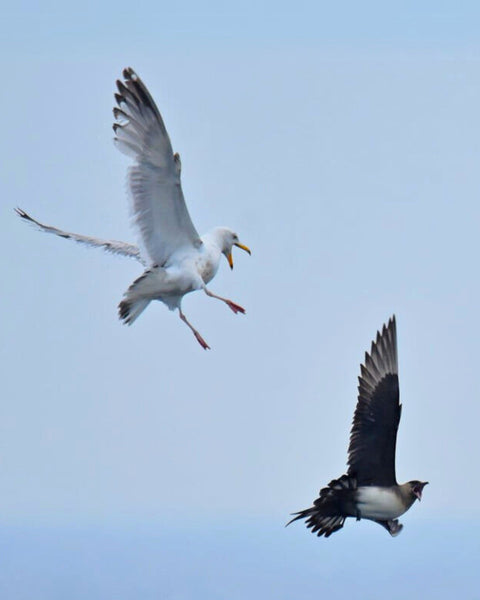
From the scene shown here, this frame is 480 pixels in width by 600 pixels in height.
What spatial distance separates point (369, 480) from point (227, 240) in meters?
3.51

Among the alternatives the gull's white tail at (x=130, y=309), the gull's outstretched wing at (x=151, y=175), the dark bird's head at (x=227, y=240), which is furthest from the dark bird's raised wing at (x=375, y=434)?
the gull's white tail at (x=130, y=309)

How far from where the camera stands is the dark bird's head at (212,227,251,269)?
61.2ft

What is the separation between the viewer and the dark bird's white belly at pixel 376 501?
19109mm

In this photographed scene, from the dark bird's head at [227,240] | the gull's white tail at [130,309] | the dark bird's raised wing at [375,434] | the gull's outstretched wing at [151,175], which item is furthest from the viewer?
the dark bird's raised wing at [375,434]

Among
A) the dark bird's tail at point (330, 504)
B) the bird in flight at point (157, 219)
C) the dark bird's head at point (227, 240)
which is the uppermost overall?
the dark bird's head at point (227, 240)

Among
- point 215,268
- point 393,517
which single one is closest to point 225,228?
point 215,268

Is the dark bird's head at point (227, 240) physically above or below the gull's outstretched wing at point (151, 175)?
above

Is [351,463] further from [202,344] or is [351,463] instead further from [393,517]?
[202,344]

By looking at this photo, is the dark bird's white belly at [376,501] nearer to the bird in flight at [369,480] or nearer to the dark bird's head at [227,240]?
the bird in flight at [369,480]

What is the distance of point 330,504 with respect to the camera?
1906 cm

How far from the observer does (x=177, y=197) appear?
56.8ft

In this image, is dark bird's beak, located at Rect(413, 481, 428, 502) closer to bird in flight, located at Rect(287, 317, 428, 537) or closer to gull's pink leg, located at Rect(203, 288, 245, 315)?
bird in flight, located at Rect(287, 317, 428, 537)

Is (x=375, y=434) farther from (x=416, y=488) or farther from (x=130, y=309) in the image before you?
(x=130, y=309)

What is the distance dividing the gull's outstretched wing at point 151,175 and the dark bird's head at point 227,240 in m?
0.71
